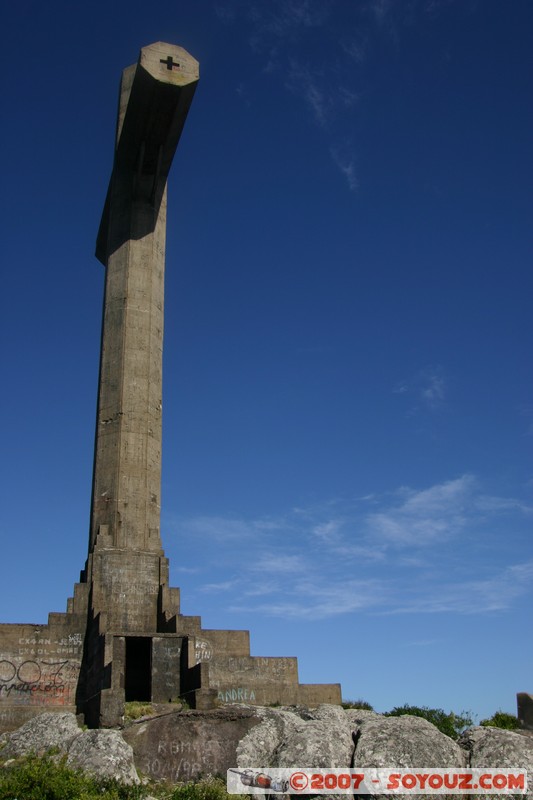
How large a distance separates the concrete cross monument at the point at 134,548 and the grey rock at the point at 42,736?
3.45ft

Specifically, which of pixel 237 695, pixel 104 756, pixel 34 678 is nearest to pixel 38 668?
pixel 34 678

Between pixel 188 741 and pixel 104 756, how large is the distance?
2599 millimetres

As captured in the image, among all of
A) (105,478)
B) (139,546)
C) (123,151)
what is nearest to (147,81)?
(123,151)

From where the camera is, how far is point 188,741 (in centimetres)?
2095

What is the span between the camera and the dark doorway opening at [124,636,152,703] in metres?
28.9

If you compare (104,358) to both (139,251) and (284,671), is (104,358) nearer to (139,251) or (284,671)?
(139,251)

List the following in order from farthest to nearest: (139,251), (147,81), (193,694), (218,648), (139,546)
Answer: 1. (139,251)
2. (147,81)
3. (139,546)
4. (218,648)
5. (193,694)

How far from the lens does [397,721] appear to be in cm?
2031

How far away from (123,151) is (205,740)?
27269 millimetres

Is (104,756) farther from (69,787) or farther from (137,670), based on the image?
(137,670)

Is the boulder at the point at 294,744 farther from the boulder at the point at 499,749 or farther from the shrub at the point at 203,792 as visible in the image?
the boulder at the point at 499,749

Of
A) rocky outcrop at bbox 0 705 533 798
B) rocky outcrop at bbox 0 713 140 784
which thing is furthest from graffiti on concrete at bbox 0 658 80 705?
rocky outcrop at bbox 0 705 533 798

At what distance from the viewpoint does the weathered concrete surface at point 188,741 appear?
20.4m

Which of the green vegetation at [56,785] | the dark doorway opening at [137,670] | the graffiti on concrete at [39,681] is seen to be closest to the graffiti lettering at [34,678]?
the graffiti on concrete at [39,681]
